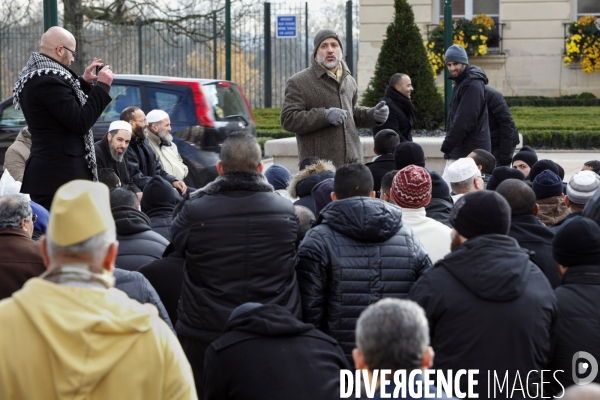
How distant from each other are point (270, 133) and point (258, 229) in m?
16.9

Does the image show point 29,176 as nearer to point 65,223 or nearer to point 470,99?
point 65,223

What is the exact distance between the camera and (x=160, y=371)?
2674 millimetres

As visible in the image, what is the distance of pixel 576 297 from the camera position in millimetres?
4238

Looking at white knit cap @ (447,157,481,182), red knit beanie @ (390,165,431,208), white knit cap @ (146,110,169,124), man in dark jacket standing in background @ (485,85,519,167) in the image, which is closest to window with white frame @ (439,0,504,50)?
man in dark jacket standing in background @ (485,85,519,167)

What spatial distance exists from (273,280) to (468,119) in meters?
5.20

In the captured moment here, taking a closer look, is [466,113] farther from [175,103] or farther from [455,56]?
[175,103]

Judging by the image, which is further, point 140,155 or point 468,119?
point 468,119

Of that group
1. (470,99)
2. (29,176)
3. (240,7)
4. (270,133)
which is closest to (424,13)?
(240,7)

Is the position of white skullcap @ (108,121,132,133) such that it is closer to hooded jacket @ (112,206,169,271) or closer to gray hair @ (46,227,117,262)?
hooded jacket @ (112,206,169,271)

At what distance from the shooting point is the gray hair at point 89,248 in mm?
2627

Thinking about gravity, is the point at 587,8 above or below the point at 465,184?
above

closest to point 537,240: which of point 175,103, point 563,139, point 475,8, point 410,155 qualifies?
point 410,155

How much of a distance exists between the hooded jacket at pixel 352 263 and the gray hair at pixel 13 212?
1321 mm

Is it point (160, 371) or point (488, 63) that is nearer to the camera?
point (160, 371)
